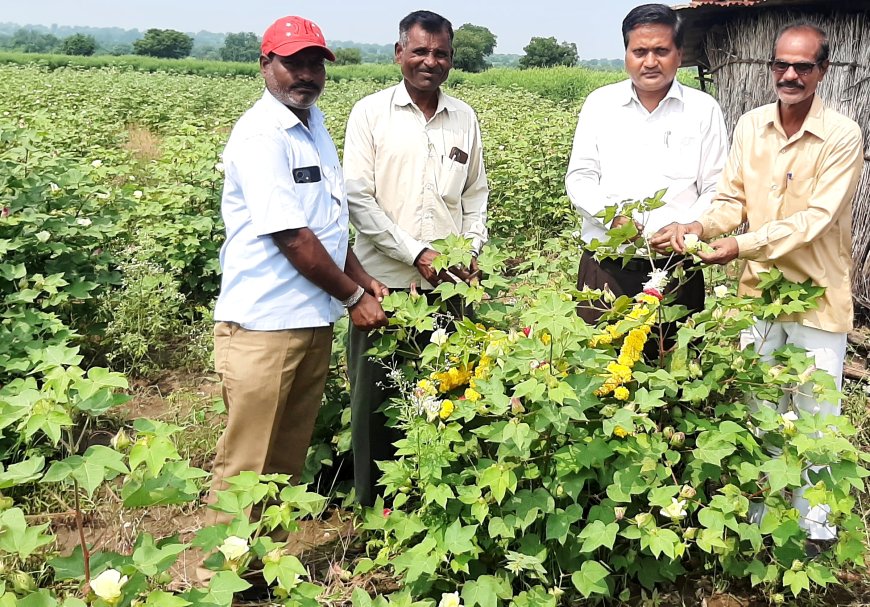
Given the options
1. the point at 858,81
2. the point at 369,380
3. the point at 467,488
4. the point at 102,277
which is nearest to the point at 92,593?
the point at 467,488

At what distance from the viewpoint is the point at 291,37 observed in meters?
2.36

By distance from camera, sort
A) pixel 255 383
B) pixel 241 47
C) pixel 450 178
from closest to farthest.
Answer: pixel 255 383
pixel 450 178
pixel 241 47

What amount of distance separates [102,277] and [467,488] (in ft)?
8.81

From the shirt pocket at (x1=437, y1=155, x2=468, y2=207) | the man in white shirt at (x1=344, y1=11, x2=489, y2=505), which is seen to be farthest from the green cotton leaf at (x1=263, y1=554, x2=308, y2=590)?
the shirt pocket at (x1=437, y1=155, x2=468, y2=207)

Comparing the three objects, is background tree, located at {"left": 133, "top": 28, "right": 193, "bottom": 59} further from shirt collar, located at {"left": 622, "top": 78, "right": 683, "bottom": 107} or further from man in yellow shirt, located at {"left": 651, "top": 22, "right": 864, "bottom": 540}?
man in yellow shirt, located at {"left": 651, "top": 22, "right": 864, "bottom": 540}

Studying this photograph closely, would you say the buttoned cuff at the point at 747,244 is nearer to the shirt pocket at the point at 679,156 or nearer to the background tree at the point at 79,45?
the shirt pocket at the point at 679,156

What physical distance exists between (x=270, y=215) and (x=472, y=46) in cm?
7772

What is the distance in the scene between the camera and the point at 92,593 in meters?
1.44

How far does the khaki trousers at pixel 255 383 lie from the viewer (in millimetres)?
2414

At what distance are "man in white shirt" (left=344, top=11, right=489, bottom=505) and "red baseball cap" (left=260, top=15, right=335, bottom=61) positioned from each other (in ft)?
1.36

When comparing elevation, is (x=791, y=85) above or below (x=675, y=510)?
above

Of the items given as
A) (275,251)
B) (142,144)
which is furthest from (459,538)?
(142,144)

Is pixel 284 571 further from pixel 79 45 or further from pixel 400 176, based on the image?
pixel 79 45

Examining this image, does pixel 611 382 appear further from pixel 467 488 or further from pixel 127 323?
pixel 127 323
